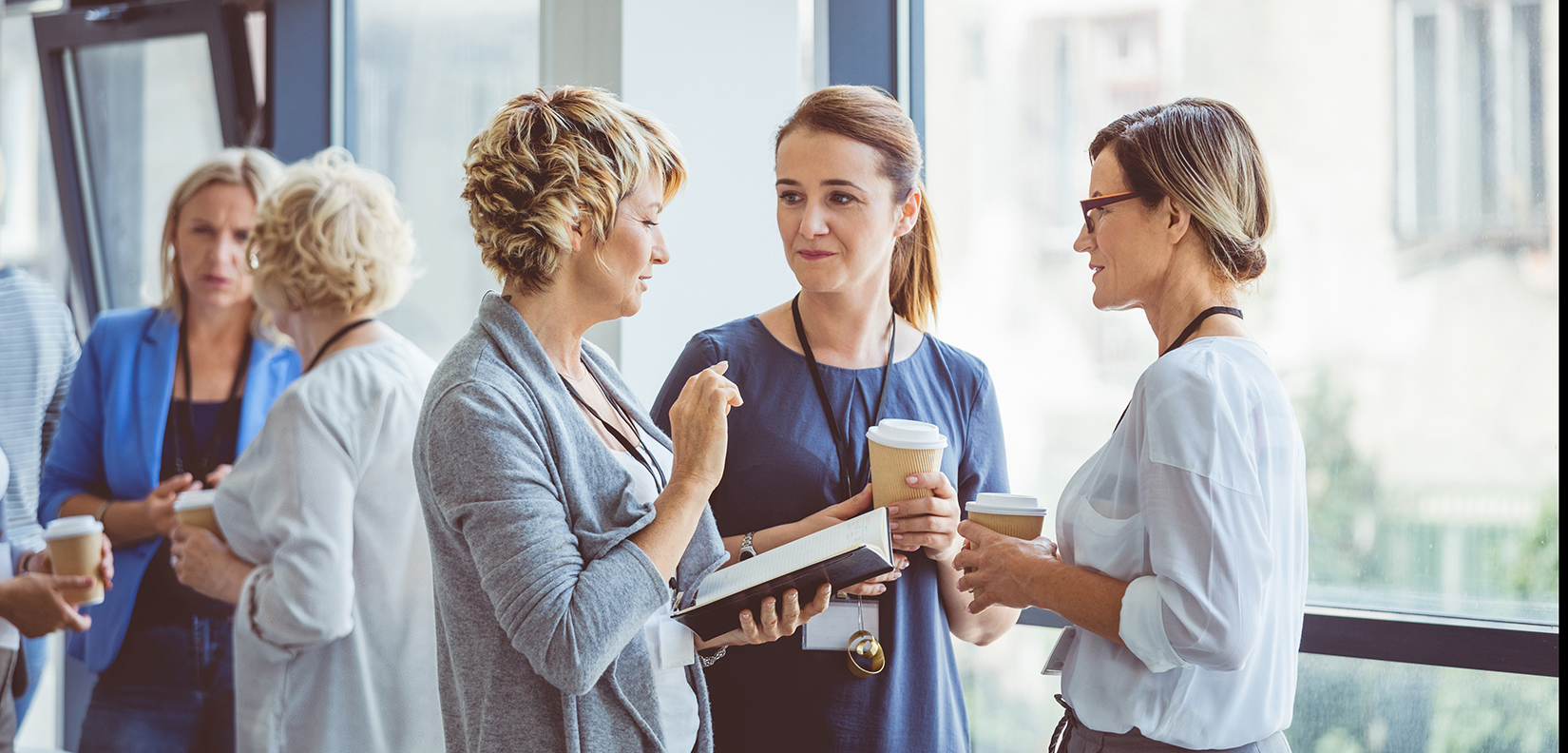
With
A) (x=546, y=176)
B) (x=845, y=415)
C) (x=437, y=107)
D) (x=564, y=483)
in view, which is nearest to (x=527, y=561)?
(x=564, y=483)

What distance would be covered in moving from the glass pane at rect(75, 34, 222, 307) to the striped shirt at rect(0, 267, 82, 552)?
100 centimetres

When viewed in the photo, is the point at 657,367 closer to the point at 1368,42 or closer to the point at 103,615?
the point at 103,615

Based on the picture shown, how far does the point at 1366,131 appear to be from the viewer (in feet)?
6.77

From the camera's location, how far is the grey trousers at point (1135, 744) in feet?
4.36

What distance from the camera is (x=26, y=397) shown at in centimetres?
253

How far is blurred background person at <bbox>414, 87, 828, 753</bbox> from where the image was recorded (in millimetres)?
1207

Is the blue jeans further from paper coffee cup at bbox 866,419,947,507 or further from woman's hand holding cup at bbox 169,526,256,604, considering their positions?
paper coffee cup at bbox 866,419,947,507

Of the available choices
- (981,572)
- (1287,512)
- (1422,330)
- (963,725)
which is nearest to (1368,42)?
(1422,330)

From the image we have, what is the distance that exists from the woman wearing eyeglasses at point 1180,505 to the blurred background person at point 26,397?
7.59 ft

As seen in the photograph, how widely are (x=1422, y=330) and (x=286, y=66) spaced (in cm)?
342

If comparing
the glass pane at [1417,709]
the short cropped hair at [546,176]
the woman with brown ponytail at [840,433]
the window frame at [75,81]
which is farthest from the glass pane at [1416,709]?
the window frame at [75,81]

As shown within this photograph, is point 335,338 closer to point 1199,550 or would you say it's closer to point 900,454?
point 900,454

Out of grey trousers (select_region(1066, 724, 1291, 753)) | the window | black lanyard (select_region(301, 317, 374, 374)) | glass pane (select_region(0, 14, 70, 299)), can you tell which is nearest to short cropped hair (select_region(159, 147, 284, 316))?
black lanyard (select_region(301, 317, 374, 374))

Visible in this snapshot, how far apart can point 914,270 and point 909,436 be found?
58 cm
